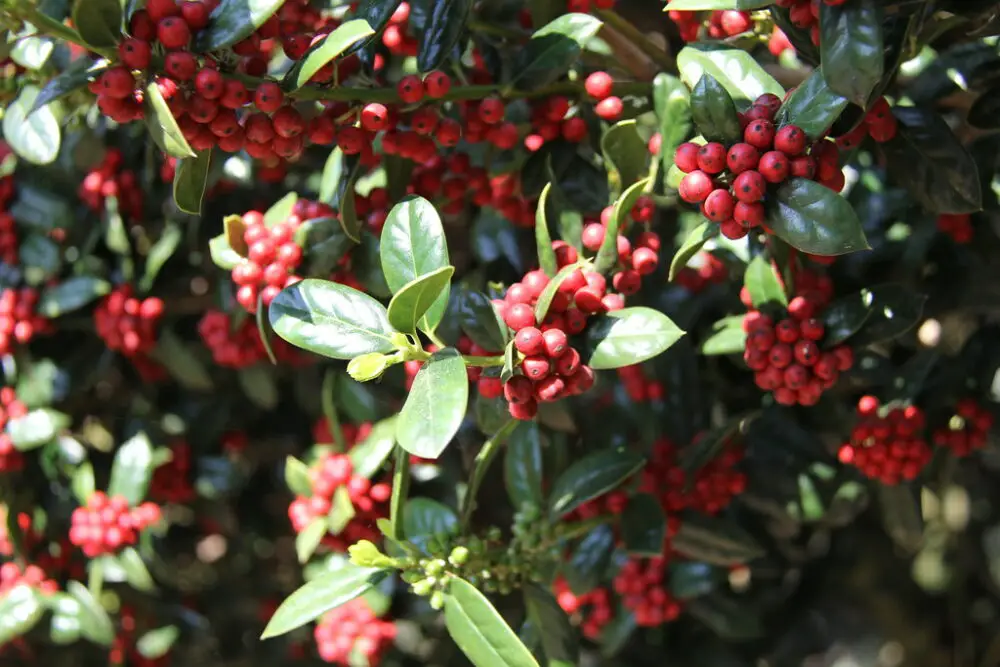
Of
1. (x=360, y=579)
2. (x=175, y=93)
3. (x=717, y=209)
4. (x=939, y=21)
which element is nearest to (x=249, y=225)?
(x=175, y=93)

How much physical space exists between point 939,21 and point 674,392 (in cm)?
78

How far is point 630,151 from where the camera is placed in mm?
1266

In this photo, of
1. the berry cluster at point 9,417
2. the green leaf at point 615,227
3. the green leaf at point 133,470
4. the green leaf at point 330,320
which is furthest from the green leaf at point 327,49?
the berry cluster at point 9,417

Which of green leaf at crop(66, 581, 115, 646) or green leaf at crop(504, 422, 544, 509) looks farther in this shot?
green leaf at crop(66, 581, 115, 646)

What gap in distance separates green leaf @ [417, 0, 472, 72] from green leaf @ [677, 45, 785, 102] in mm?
273

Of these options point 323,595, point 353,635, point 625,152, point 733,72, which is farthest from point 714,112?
point 353,635

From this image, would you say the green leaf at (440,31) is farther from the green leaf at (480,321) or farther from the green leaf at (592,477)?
the green leaf at (592,477)

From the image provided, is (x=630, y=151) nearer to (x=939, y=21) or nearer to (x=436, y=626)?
(x=939, y=21)

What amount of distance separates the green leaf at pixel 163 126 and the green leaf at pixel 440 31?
319 millimetres

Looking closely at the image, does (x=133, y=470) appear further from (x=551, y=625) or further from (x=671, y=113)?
(x=671, y=113)

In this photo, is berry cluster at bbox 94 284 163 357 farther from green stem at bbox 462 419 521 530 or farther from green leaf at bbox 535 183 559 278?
green leaf at bbox 535 183 559 278

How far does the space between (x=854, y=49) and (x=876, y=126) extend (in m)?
0.29

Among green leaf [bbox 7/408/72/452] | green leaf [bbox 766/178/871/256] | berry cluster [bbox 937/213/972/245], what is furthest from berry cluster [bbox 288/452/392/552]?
berry cluster [bbox 937/213/972/245]

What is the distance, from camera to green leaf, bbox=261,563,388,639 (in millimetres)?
1190
